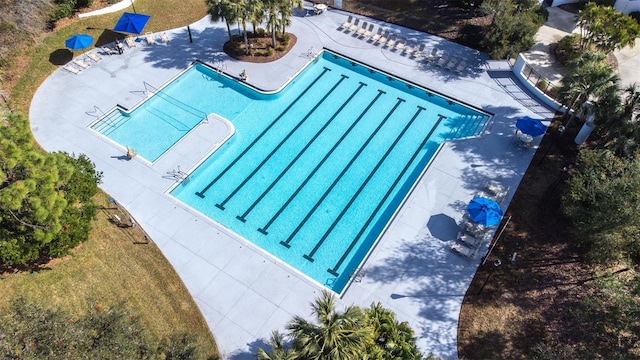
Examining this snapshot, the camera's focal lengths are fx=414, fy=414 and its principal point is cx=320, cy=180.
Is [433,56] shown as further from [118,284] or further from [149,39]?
[118,284]

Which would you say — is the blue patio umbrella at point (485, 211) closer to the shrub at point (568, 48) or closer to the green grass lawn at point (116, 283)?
the green grass lawn at point (116, 283)

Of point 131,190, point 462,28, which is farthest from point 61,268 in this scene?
point 462,28

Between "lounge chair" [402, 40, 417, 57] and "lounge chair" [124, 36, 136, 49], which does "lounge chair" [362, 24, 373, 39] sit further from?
"lounge chair" [124, 36, 136, 49]

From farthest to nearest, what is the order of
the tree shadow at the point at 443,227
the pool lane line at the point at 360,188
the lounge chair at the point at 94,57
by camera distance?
the lounge chair at the point at 94,57, the tree shadow at the point at 443,227, the pool lane line at the point at 360,188

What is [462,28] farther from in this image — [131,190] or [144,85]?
[131,190]

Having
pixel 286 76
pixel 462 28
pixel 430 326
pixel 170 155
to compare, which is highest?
pixel 462 28

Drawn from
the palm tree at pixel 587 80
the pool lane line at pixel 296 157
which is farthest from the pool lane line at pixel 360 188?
the palm tree at pixel 587 80
